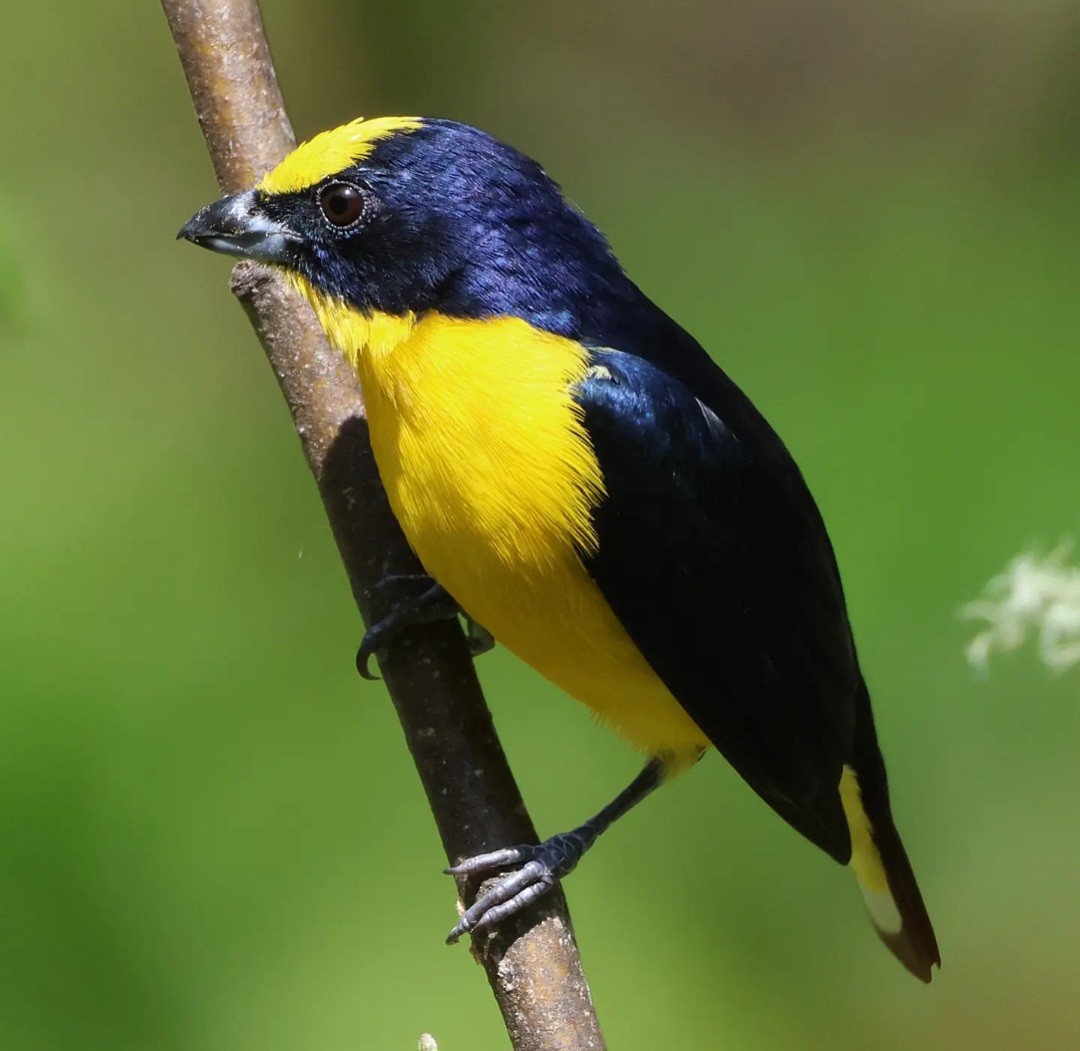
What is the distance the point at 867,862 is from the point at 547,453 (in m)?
1.51

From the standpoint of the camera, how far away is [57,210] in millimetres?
5574

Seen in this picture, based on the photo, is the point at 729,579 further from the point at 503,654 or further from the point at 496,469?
the point at 503,654

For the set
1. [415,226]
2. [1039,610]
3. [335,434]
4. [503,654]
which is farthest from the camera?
[503,654]

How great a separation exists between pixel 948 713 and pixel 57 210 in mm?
3677

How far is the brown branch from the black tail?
984 millimetres

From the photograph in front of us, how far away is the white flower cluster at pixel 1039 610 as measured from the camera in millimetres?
3121

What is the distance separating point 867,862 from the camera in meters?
3.54

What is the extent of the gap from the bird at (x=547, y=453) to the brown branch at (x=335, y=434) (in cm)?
8

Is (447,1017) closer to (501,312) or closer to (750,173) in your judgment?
(501,312)

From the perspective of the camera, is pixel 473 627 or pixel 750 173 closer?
pixel 473 627

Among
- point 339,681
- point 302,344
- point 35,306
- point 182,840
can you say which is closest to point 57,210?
point 339,681

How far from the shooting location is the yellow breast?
2.63 meters

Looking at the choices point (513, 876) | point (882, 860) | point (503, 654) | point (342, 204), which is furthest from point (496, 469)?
point (503, 654)

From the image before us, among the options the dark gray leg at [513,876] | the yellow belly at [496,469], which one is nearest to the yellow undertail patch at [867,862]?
the dark gray leg at [513,876]
